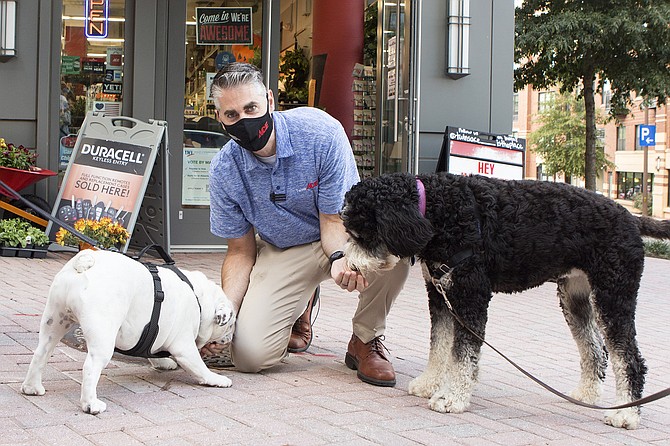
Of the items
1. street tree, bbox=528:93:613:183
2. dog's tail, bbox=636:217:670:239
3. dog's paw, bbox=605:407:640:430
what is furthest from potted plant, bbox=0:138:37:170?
street tree, bbox=528:93:613:183

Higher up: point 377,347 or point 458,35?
point 458,35

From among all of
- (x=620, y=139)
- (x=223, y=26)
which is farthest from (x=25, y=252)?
(x=620, y=139)

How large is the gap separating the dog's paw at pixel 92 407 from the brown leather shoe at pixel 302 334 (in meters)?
1.84

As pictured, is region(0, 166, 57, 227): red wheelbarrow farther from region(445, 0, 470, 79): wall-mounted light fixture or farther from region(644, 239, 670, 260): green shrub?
region(644, 239, 670, 260): green shrub

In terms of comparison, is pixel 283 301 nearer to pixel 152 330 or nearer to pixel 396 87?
pixel 152 330

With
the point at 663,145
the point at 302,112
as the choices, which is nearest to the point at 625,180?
the point at 663,145

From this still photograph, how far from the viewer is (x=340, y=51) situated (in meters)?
13.1

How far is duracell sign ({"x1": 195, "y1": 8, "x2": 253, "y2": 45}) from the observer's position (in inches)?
419

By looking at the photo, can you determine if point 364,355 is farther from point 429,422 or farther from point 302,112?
point 302,112

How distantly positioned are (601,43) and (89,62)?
1064 centimetres

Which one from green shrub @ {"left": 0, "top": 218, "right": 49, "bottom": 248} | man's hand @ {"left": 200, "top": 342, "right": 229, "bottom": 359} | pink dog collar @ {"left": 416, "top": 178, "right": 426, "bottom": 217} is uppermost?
pink dog collar @ {"left": 416, "top": 178, "right": 426, "bottom": 217}

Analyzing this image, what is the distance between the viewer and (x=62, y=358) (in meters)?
4.99

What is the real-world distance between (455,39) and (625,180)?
4063 cm

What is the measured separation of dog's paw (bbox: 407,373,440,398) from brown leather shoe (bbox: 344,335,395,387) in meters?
0.19
